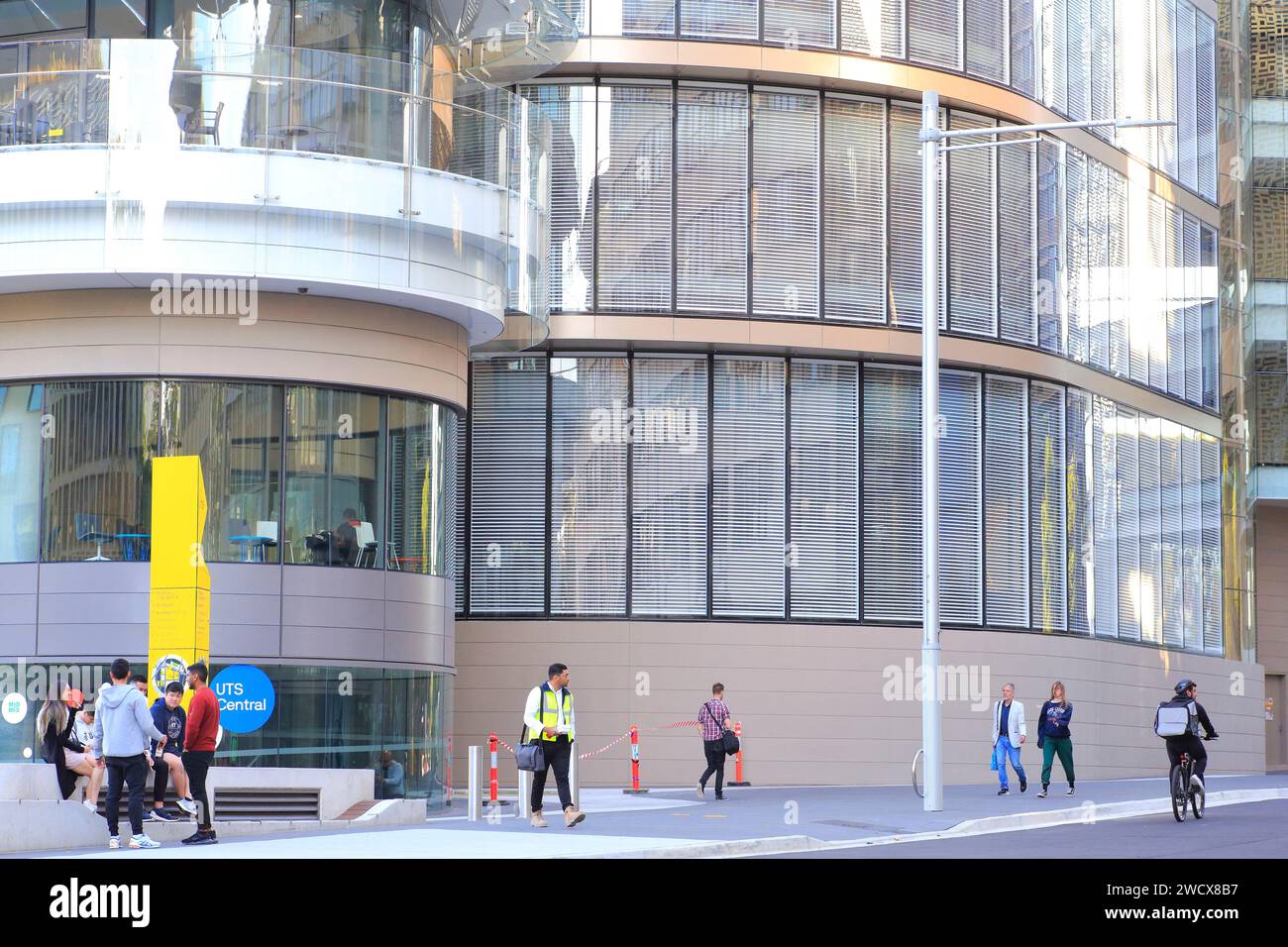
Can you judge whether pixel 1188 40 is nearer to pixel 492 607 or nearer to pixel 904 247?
pixel 904 247

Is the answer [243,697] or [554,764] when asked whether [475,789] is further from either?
[243,697]

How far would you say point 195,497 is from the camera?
23.6 meters

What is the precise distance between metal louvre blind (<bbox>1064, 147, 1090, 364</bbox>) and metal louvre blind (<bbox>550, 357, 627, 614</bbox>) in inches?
391

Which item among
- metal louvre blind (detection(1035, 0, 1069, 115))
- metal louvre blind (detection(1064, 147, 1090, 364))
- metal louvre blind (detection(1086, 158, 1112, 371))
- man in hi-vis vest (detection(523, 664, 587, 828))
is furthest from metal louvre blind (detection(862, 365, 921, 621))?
man in hi-vis vest (detection(523, 664, 587, 828))

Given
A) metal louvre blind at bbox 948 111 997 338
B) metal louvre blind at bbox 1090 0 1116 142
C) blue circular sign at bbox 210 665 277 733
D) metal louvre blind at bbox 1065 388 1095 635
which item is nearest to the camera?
blue circular sign at bbox 210 665 277 733

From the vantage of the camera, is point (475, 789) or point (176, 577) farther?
point (176, 577)

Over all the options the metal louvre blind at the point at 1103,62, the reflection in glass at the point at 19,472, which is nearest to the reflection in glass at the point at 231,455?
the reflection in glass at the point at 19,472

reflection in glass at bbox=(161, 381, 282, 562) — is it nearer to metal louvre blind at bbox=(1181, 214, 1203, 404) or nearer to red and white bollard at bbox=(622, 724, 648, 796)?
red and white bollard at bbox=(622, 724, 648, 796)

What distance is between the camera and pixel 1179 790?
2336cm

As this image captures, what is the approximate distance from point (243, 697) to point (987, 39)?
64.8 ft

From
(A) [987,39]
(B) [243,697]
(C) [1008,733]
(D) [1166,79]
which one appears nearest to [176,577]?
(B) [243,697]

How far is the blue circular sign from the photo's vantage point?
80.1ft

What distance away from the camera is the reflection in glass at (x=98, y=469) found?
24.9 m

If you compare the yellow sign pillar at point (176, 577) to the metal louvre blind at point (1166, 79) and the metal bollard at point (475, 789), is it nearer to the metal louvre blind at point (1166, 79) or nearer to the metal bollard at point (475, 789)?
the metal bollard at point (475, 789)
